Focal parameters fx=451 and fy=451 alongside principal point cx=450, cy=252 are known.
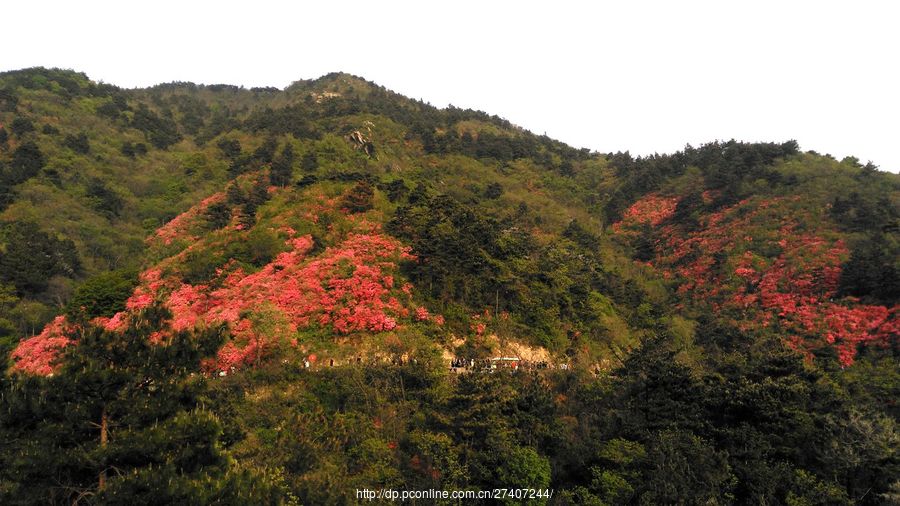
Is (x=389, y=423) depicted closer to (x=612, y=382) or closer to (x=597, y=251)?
(x=612, y=382)

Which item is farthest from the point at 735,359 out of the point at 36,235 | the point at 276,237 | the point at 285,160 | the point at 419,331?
the point at 36,235

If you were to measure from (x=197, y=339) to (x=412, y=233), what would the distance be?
57.9 ft

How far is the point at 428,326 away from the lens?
72.4ft

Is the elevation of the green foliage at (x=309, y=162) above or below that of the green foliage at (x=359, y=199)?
above

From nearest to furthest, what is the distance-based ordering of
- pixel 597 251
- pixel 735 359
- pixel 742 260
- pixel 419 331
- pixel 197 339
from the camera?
pixel 197 339, pixel 735 359, pixel 419 331, pixel 742 260, pixel 597 251

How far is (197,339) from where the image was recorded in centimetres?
1074

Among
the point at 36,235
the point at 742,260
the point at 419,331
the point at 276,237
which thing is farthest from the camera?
the point at 742,260

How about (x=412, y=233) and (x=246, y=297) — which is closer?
(x=246, y=297)

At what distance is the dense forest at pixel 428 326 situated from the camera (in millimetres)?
10062

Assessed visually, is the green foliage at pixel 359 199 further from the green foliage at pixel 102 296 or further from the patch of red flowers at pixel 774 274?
the patch of red flowers at pixel 774 274

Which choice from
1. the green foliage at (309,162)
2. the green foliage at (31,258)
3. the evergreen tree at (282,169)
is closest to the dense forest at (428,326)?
the green foliage at (31,258)

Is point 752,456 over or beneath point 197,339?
beneath

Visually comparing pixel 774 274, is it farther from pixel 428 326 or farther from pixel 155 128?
pixel 155 128

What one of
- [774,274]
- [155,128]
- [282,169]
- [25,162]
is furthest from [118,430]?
[155,128]
